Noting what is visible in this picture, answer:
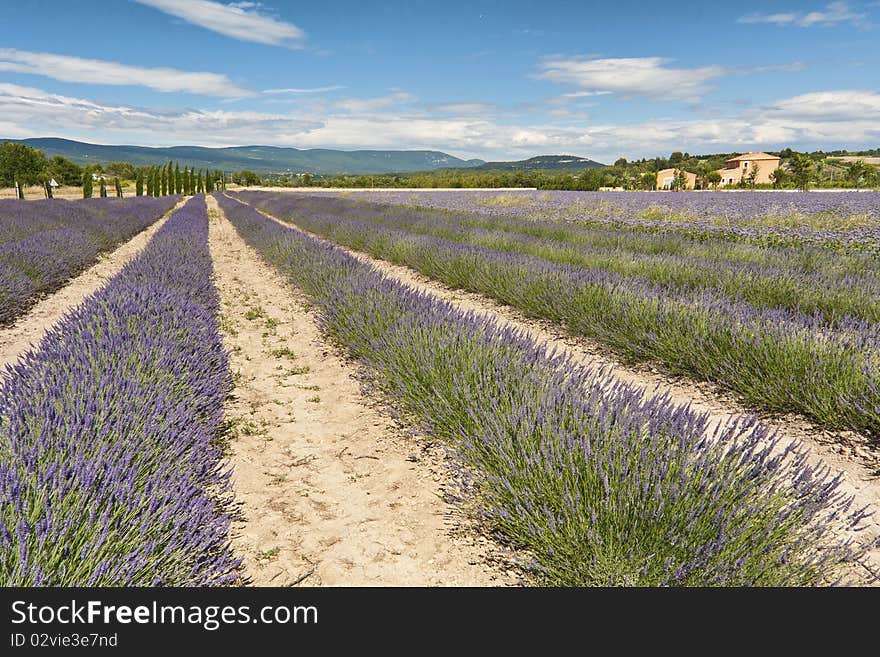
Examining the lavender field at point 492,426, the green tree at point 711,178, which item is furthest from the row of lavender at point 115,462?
the green tree at point 711,178

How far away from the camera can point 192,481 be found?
1961 mm

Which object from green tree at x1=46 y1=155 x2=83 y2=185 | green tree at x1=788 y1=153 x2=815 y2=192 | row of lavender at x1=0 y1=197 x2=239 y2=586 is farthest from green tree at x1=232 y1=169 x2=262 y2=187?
row of lavender at x1=0 y1=197 x2=239 y2=586

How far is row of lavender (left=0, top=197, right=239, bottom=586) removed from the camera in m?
1.37

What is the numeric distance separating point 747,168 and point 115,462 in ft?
308

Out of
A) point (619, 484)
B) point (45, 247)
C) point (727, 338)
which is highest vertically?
point (45, 247)

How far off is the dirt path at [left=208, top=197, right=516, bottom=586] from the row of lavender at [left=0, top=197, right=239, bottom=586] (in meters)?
0.17

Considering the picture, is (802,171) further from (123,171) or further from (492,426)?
(123,171)

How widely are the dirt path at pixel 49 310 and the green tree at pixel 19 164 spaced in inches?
1546

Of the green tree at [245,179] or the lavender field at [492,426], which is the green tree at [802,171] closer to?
the lavender field at [492,426]

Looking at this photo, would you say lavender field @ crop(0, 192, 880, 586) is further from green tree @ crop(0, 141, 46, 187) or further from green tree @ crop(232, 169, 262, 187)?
green tree @ crop(232, 169, 262, 187)

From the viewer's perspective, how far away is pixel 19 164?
1499 inches

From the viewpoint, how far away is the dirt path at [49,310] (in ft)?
15.5

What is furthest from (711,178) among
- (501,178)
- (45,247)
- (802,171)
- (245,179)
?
(245,179)

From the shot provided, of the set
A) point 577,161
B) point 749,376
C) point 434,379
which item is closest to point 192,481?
point 434,379
